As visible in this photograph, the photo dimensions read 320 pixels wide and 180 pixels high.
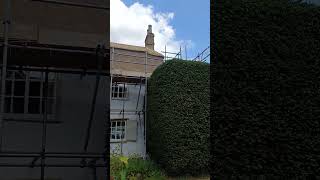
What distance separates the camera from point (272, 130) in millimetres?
3904

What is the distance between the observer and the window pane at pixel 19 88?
1.60 m

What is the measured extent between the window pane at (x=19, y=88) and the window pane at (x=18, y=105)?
0.9 inches

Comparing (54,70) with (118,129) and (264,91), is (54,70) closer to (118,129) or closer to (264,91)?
(264,91)

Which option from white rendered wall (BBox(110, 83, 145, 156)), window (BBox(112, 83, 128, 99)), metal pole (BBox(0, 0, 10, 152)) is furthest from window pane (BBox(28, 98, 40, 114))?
window (BBox(112, 83, 128, 99))

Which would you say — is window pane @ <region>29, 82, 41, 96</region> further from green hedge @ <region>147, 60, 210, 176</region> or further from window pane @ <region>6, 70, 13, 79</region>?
green hedge @ <region>147, 60, 210, 176</region>

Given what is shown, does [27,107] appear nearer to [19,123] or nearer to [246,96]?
[19,123]

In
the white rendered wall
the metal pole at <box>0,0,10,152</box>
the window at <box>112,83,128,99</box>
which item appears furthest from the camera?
the window at <box>112,83,128,99</box>

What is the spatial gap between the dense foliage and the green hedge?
10.3ft

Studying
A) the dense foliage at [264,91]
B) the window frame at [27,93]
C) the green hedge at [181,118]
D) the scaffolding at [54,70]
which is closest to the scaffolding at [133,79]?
the green hedge at [181,118]

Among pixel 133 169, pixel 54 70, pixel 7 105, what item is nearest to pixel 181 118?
pixel 133 169

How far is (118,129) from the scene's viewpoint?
878cm

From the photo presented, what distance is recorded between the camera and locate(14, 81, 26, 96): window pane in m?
1.60

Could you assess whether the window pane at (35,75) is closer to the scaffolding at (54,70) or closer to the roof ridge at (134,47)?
the scaffolding at (54,70)

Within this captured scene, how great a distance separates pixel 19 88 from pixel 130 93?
7669mm
